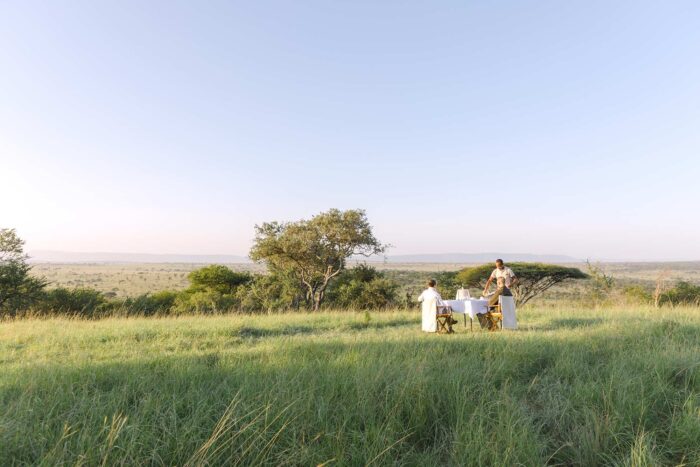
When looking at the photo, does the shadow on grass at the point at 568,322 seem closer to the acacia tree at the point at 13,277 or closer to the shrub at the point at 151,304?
the shrub at the point at 151,304

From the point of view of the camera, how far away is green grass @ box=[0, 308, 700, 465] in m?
2.38

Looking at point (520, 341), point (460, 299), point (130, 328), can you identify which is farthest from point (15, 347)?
point (460, 299)

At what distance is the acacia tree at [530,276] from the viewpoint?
939 inches

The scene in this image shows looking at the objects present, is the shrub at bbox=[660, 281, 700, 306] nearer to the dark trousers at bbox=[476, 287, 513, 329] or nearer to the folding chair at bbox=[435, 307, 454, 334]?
the dark trousers at bbox=[476, 287, 513, 329]

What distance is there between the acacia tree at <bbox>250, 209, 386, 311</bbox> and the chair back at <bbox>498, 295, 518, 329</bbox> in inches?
431

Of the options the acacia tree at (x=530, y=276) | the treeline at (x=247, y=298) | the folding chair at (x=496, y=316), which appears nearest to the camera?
the folding chair at (x=496, y=316)

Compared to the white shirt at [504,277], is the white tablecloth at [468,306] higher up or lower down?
lower down

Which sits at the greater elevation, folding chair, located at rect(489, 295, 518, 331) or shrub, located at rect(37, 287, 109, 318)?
folding chair, located at rect(489, 295, 518, 331)

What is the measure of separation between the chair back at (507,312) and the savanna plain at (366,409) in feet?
12.9

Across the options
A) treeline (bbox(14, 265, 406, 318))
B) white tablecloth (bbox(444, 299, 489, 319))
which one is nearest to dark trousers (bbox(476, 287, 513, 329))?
white tablecloth (bbox(444, 299, 489, 319))

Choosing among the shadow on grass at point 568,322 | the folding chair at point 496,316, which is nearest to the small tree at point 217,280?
the folding chair at point 496,316

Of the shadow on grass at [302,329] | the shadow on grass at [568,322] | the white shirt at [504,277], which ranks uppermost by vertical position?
the white shirt at [504,277]

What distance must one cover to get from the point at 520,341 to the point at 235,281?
22.4 metres

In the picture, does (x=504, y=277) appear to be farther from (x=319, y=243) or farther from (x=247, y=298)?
(x=247, y=298)
